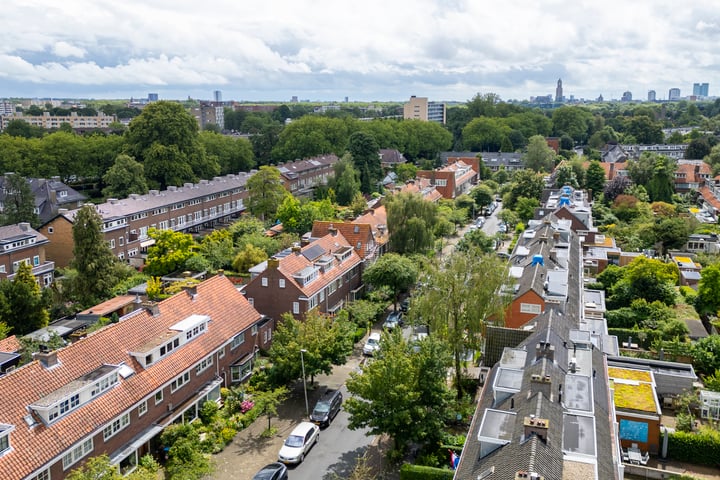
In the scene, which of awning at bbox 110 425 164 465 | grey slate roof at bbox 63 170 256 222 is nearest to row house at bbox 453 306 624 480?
awning at bbox 110 425 164 465

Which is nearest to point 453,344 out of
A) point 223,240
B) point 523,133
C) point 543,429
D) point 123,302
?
point 543,429

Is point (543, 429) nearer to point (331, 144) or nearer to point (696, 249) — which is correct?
point (696, 249)

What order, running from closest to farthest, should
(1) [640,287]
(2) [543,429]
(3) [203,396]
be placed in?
(2) [543,429] → (3) [203,396] → (1) [640,287]

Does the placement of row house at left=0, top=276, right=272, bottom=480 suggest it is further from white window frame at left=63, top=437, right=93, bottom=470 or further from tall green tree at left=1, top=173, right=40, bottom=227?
tall green tree at left=1, top=173, right=40, bottom=227

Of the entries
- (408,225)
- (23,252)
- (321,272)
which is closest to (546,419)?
(321,272)

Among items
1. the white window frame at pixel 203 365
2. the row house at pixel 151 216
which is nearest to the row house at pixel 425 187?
the row house at pixel 151 216

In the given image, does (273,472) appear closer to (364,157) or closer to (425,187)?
(425,187)
